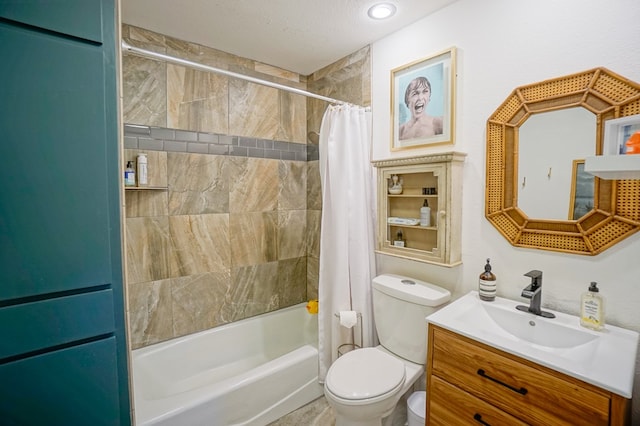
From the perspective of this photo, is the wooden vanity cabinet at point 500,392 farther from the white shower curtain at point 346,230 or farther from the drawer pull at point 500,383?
the white shower curtain at point 346,230

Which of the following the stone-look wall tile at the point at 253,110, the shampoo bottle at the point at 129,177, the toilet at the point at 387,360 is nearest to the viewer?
the toilet at the point at 387,360

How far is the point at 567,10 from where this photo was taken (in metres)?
1.27

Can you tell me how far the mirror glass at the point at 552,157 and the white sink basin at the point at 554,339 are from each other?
48cm

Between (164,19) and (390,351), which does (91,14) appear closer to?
(164,19)

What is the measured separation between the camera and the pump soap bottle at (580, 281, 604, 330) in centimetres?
114

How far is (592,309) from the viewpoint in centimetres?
115

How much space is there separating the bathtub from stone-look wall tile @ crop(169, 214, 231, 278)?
1.67ft

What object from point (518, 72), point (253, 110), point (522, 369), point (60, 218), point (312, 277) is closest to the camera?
point (60, 218)

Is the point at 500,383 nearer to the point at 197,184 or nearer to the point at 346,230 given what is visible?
the point at 346,230

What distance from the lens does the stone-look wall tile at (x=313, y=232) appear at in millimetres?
2721

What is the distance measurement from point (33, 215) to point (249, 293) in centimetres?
175

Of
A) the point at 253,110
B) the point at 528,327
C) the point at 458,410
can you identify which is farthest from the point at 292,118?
the point at 458,410

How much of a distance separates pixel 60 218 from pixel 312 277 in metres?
2.12

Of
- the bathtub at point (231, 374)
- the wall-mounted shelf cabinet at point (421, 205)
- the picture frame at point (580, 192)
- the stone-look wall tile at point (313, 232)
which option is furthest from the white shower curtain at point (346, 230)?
the picture frame at point (580, 192)
